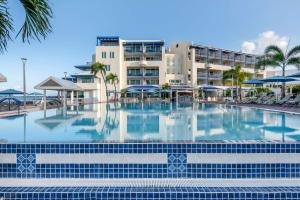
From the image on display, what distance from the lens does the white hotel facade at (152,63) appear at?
39375 millimetres

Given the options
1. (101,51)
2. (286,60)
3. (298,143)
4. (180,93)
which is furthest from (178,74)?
(298,143)

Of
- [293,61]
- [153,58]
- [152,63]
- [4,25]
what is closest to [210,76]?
[153,58]

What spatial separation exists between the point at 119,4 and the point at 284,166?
56.3 feet

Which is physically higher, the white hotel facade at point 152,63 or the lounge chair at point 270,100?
the white hotel facade at point 152,63

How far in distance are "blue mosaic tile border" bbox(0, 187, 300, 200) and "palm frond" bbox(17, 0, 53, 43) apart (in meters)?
2.10

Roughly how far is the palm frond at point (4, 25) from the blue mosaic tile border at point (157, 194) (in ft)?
6.59

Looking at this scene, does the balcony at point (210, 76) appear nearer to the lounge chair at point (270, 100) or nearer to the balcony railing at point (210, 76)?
the balcony railing at point (210, 76)

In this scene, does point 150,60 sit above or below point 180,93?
above

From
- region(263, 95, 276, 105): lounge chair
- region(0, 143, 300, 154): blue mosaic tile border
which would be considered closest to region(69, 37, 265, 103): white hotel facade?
region(263, 95, 276, 105): lounge chair

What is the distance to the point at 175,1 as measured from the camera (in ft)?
70.9

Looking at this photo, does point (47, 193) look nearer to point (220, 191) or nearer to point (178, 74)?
point (220, 191)

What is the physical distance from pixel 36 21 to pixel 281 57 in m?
23.4

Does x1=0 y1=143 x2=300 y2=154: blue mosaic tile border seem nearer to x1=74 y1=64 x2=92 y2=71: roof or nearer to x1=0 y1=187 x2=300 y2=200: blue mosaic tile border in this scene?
x1=0 y1=187 x2=300 y2=200: blue mosaic tile border

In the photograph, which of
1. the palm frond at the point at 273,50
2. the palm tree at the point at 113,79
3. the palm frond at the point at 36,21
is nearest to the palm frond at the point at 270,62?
the palm frond at the point at 273,50
